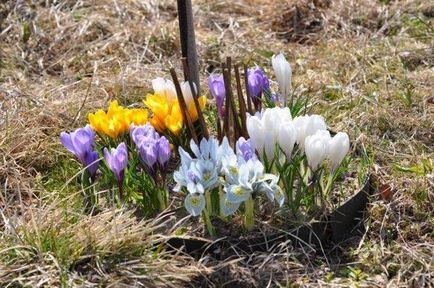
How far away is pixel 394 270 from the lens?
2982 mm

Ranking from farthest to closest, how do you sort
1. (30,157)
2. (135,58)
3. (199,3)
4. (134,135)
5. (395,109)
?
(199,3) → (135,58) → (395,109) → (30,157) → (134,135)

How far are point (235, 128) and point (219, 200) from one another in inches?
12.8

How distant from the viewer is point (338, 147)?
297cm

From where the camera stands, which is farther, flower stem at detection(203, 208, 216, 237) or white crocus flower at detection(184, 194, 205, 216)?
flower stem at detection(203, 208, 216, 237)

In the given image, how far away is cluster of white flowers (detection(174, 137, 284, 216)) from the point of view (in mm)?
2818

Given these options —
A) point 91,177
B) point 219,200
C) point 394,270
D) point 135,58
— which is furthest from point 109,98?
point 394,270

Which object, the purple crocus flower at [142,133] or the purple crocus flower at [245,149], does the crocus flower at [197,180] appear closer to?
the purple crocus flower at [245,149]

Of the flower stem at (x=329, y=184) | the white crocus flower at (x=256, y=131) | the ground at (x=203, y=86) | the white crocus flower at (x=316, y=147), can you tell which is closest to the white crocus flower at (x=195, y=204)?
the ground at (x=203, y=86)

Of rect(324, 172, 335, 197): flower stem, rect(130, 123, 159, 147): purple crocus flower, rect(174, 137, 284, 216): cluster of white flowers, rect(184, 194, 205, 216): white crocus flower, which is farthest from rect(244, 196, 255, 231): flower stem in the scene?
rect(130, 123, 159, 147): purple crocus flower

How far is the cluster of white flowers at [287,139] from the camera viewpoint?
293cm

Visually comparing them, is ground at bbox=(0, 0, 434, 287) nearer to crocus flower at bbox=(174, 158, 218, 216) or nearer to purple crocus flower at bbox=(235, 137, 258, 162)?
crocus flower at bbox=(174, 158, 218, 216)

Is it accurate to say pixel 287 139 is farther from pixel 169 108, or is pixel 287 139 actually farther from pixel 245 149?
pixel 169 108

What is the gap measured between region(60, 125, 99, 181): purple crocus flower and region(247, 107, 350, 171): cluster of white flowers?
0.57 m

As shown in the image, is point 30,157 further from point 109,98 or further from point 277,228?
point 277,228
